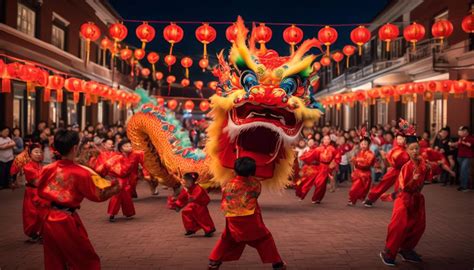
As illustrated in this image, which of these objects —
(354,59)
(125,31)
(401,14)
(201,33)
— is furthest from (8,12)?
(354,59)

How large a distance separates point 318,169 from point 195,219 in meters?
3.76

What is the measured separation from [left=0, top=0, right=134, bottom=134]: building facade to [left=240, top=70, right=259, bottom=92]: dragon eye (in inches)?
291

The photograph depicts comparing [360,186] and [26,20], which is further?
[26,20]

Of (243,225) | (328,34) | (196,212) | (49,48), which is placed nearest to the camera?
(243,225)

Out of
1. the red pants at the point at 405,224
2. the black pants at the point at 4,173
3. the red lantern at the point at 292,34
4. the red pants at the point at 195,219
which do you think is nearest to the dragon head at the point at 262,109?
the red pants at the point at 195,219

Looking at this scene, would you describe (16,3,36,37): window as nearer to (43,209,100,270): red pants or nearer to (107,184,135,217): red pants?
(107,184,135,217): red pants

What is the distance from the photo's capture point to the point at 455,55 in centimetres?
1482

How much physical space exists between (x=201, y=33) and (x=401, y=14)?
1254 centimetres

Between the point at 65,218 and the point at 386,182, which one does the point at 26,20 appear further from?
the point at 65,218

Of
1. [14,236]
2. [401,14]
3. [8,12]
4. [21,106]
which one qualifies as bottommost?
[14,236]

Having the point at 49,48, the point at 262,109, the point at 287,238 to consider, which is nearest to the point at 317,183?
the point at 287,238

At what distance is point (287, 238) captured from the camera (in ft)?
20.0

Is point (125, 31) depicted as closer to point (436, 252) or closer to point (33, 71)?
point (33, 71)

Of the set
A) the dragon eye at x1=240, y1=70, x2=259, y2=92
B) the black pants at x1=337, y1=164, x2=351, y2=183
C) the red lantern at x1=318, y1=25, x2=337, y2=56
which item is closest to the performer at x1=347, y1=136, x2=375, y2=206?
the black pants at x1=337, y1=164, x2=351, y2=183
